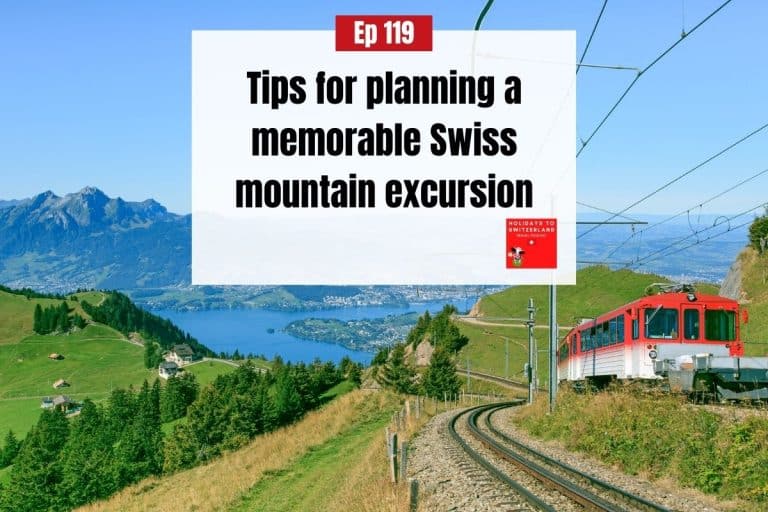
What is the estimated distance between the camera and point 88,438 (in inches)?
5669

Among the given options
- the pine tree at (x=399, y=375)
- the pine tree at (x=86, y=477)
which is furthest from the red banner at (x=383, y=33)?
the pine tree at (x=86, y=477)

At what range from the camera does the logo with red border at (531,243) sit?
31781mm

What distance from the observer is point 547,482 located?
702 inches

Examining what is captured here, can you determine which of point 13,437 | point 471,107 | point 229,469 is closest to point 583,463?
point 471,107

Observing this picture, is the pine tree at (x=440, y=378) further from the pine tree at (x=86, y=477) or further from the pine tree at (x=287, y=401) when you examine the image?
the pine tree at (x=86, y=477)

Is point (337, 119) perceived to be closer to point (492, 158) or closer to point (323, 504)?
point (492, 158)

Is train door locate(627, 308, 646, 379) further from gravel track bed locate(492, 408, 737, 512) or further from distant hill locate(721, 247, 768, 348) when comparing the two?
distant hill locate(721, 247, 768, 348)

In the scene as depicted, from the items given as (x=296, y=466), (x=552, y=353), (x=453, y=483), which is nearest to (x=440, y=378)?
(x=296, y=466)

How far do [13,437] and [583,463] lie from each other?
17896 cm

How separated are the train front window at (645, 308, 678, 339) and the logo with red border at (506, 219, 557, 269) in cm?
424

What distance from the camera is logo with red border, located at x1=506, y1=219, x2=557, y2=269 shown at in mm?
31781

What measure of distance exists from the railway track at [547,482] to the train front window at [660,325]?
7.52 metres

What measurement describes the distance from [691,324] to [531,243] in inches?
293

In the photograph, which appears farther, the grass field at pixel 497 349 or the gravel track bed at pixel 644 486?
the grass field at pixel 497 349
